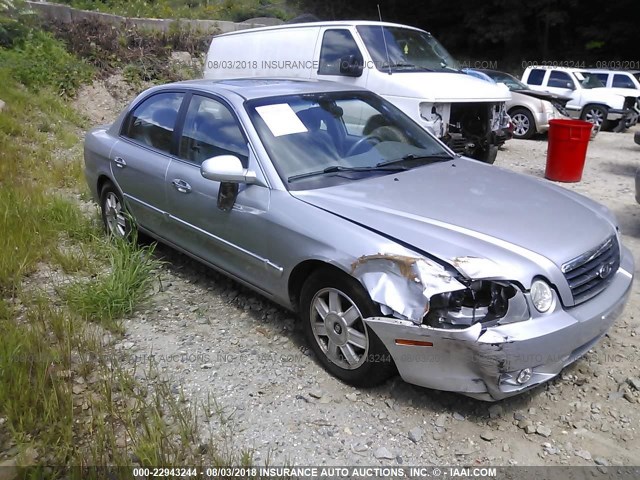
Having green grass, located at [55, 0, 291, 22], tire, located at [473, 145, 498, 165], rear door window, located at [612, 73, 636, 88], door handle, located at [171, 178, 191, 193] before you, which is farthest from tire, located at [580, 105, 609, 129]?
door handle, located at [171, 178, 191, 193]

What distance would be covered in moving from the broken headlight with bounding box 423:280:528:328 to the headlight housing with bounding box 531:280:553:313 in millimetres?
87

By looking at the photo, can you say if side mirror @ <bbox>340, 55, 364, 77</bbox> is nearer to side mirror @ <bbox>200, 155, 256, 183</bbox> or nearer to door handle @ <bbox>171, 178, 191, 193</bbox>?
door handle @ <bbox>171, 178, 191, 193</bbox>

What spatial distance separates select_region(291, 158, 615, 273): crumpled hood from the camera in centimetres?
283

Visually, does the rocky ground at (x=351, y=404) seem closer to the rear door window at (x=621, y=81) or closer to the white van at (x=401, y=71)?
the white van at (x=401, y=71)

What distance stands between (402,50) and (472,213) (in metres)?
5.27

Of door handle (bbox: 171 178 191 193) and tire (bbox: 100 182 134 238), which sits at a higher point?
door handle (bbox: 171 178 191 193)

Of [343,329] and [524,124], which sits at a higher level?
[343,329]

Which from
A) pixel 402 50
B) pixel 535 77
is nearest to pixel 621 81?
pixel 535 77

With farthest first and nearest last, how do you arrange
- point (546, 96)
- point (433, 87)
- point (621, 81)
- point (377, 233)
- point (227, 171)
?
point (621, 81)
point (546, 96)
point (433, 87)
point (227, 171)
point (377, 233)

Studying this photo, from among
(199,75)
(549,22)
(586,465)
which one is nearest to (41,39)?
(199,75)

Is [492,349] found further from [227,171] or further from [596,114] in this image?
[596,114]

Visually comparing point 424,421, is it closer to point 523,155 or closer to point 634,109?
point 523,155

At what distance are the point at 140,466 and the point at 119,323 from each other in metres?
1.53

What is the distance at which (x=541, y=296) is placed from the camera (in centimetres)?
272
